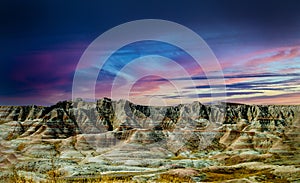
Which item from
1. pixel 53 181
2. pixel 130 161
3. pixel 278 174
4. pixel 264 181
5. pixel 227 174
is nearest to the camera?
pixel 53 181

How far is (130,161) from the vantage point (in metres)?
168

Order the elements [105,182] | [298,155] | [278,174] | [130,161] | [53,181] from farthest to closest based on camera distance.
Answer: [298,155] → [130,161] → [278,174] → [105,182] → [53,181]

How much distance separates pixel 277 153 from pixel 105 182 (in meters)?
194

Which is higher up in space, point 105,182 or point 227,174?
point 105,182

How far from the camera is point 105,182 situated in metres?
19.3

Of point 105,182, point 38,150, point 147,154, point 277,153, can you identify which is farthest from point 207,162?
point 105,182

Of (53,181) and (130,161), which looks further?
(130,161)

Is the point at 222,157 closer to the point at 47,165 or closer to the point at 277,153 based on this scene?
the point at 277,153

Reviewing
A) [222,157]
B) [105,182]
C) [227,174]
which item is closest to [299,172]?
[227,174]

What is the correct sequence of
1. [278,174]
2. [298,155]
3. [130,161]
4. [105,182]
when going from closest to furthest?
[105,182] < [278,174] < [130,161] < [298,155]

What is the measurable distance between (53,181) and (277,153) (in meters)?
200

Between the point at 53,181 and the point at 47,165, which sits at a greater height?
the point at 53,181

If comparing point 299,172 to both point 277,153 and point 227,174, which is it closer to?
point 227,174

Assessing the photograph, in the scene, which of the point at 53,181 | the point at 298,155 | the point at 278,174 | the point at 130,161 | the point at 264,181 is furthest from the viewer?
the point at 298,155
